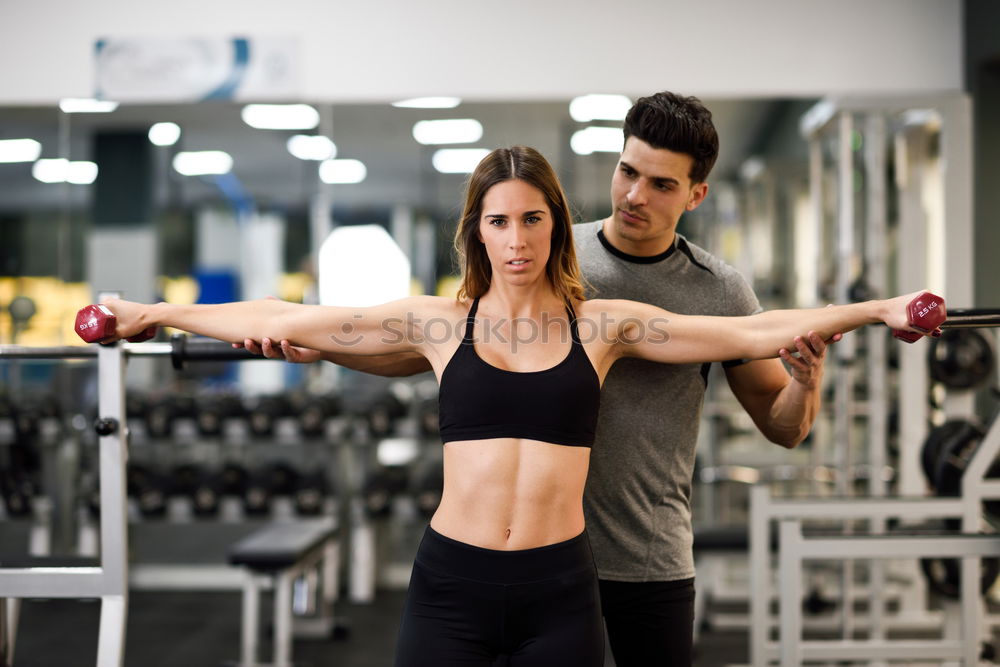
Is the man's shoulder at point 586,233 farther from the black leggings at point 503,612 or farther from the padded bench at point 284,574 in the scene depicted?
the padded bench at point 284,574

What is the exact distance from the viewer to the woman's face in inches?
51.5

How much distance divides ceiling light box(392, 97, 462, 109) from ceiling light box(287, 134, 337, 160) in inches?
18.7

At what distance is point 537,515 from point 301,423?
3.39 metres

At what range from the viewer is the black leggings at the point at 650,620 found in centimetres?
148

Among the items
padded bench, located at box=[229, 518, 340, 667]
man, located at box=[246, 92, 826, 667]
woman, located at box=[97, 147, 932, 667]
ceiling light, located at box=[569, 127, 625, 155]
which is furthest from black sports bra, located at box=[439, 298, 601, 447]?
ceiling light, located at box=[569, 127, 625, 155]

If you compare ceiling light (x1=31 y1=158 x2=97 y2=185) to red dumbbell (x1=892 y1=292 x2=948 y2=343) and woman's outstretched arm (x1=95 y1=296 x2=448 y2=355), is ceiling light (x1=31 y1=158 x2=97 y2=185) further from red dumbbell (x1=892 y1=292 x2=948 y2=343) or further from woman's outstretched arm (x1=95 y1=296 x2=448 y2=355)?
red dumbbell (x1=892 y1=292 x2=948 y2=343)

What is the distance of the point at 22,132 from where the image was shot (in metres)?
4.73

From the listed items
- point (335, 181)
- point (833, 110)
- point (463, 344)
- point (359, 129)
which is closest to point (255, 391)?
point (335, 181)

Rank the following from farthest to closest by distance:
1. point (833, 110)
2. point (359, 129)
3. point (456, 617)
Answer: point (359, 129), point (833, 110), point (456, 617)

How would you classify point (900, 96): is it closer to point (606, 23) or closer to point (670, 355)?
point (606, 23)

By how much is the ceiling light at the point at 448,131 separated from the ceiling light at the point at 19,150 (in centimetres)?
206

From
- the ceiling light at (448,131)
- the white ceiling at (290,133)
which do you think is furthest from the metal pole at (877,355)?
the ceiling light at (448,131)

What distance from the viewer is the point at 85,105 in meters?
4.55

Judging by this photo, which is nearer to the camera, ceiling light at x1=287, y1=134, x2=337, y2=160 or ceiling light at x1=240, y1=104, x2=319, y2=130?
ceiling light at x1=240, y1=104, x2=319, y2=130
